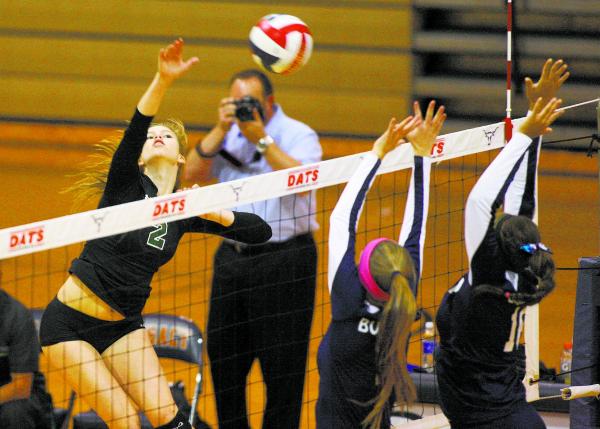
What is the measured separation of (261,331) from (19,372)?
1313mm

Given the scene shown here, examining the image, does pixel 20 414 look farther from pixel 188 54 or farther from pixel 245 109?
pixel 188 54

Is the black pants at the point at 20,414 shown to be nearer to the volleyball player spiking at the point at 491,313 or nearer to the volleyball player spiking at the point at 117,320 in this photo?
the volleyball player spiking at the point at 117,320

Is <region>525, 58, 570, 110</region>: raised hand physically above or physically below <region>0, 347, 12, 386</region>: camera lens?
above

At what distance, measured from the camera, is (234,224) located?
5.32 m

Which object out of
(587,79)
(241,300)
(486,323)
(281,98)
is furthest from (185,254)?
(486,323)

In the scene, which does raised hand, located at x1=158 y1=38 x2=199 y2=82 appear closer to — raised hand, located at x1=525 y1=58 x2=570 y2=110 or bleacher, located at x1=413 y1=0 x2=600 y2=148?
raised hand, located at x1=525 y1=58 x2=570 y2=110

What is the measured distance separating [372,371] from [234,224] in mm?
1323

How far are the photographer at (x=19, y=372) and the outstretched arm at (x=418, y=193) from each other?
260 centimetres

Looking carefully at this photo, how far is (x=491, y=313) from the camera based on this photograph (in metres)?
4.40

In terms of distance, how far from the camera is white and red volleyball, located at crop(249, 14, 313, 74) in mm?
6418

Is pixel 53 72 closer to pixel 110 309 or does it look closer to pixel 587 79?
pixel 587 79

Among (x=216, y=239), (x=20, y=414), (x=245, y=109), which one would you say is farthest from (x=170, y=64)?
(x=216, y=239)

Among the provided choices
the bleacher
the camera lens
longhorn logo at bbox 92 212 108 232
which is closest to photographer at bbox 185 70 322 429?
the camera lens

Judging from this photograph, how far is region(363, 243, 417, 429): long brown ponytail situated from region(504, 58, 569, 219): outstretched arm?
0.81m
